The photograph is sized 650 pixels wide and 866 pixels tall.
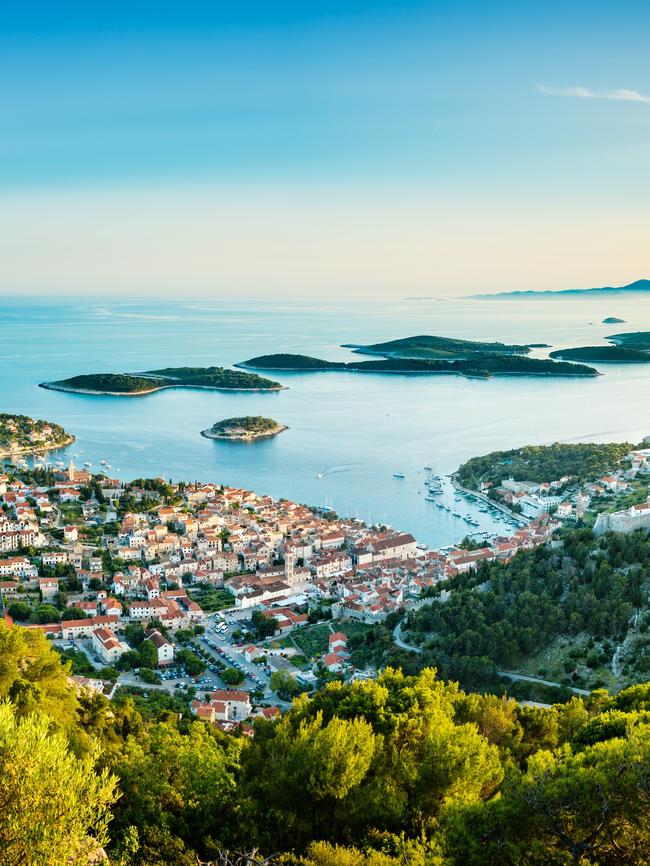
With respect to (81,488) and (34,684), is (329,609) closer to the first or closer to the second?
(34,684)

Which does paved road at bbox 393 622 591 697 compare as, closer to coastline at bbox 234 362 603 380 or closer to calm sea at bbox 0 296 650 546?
calm sea at bbox 0 296 650 546

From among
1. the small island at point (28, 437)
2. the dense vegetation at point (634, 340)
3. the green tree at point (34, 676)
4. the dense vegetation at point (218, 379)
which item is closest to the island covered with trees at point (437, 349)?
the dense vegetation at point (634, 340)

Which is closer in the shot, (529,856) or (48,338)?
(529,856)

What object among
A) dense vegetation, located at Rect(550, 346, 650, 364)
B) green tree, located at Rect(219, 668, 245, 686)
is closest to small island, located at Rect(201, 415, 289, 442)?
green tree, located at Rect(219, 668, 245, 686)

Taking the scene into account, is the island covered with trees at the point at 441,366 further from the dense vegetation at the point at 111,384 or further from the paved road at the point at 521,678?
the paved road at the point at 521,678

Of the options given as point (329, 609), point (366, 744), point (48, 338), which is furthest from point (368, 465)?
point (48, 338)

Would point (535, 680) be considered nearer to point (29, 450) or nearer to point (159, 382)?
point (29, 450)
